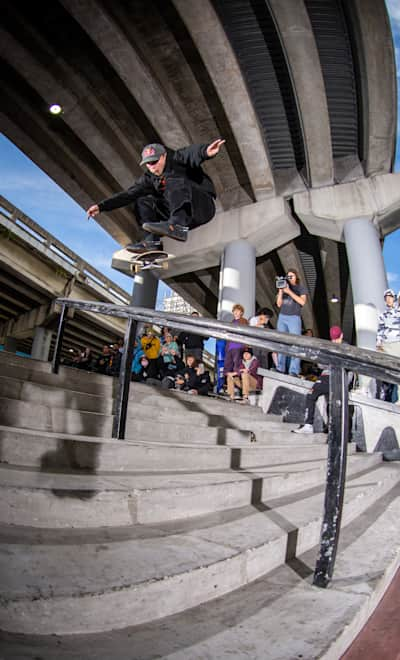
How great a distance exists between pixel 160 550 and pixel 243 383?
5.05m

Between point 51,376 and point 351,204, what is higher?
point 351,204

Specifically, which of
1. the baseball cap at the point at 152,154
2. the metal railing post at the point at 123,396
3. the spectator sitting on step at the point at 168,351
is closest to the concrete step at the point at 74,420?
→ the metal railing post at the point at 123,396

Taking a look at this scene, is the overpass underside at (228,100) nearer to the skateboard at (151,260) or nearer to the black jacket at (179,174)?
the black jacket at (179,174)

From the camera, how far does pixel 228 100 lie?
32.6 feet

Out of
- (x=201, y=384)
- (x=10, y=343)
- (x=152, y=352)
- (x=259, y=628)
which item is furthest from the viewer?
(x=10, y=343)

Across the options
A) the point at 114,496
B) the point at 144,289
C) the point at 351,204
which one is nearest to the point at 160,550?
the point at 114,496

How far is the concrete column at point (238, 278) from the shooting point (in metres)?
12.0

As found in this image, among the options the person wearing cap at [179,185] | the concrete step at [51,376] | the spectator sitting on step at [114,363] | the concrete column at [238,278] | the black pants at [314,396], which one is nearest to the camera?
the concrete step at [51,376]

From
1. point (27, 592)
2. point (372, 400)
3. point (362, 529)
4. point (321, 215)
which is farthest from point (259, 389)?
point (321, 215)

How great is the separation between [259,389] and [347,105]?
923 centimetres

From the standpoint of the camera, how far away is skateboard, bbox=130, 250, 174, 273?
549 centimetres

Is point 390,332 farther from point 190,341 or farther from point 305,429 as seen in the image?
point 190,341

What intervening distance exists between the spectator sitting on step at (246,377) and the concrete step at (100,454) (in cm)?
365

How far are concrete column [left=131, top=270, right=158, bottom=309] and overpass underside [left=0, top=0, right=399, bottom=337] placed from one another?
2251 mm
